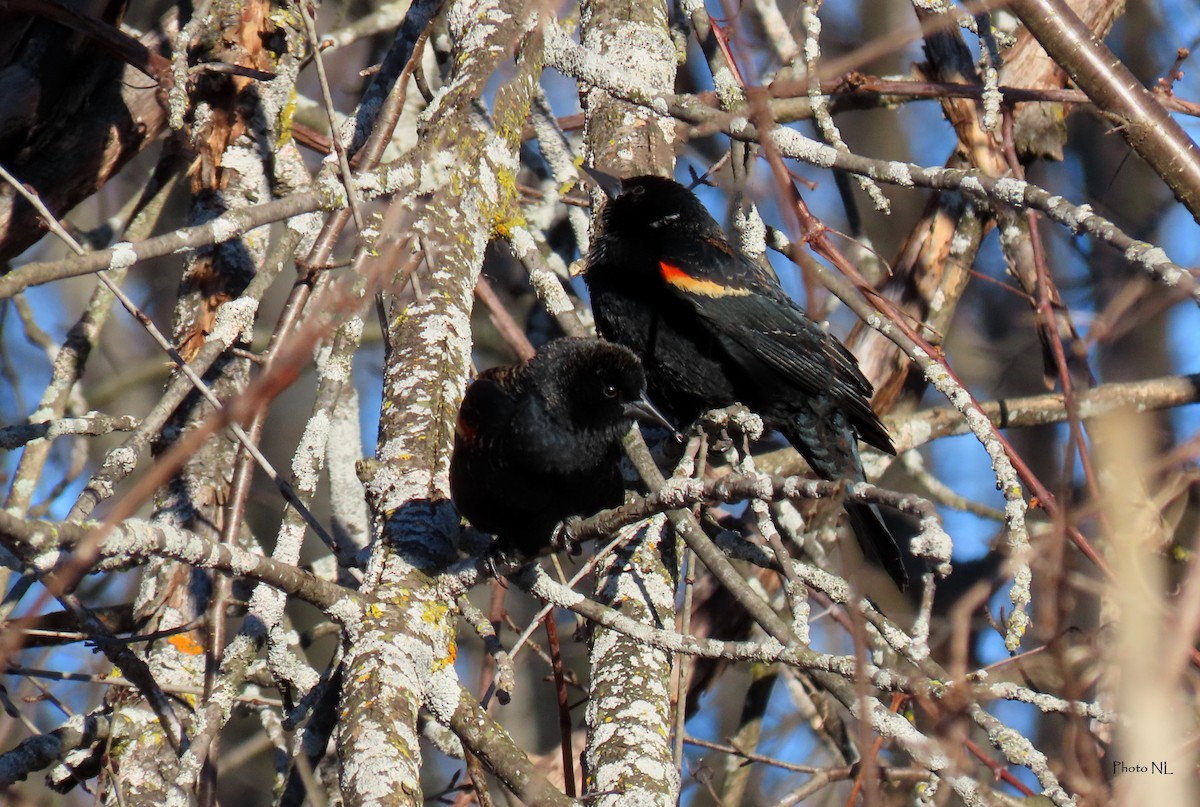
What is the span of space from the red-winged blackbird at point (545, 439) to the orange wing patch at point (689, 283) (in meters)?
1.22

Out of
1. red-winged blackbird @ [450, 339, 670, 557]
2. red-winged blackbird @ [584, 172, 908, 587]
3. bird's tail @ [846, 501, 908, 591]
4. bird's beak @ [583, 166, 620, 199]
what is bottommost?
red-winged blackbird @ [450, 339, 670, 557]

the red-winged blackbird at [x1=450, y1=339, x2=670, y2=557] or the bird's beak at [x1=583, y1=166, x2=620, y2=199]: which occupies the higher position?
the bird's beak at [x1=583, y1=166, x2=620, y2=199]

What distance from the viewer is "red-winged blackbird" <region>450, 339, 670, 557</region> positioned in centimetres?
273

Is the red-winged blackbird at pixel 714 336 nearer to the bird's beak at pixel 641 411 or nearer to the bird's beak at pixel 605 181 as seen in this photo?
the bird's beak at pixel 605 181

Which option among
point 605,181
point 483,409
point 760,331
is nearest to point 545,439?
point 483,409

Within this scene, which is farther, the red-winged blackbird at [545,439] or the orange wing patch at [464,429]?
the orange wing patch at [464,429]

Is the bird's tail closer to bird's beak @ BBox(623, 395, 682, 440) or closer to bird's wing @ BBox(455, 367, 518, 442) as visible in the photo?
bird's beak @ BBox(623, 395, 682, 440)

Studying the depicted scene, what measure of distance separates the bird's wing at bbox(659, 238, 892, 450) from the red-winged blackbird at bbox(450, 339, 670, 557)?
4.18ft

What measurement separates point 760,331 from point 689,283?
357 mm

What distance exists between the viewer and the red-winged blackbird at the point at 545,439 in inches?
107

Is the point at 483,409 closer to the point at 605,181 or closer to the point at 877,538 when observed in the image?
the point at 605,181

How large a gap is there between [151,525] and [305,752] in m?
0.92

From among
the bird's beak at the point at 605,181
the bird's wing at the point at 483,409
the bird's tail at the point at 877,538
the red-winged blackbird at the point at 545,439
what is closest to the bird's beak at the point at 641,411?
the red-winged blackbird at the point at 545,439

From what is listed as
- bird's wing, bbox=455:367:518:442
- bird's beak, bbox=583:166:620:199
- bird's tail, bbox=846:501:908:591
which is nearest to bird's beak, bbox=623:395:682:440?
bird's wing, bbox=455:367:518:442
